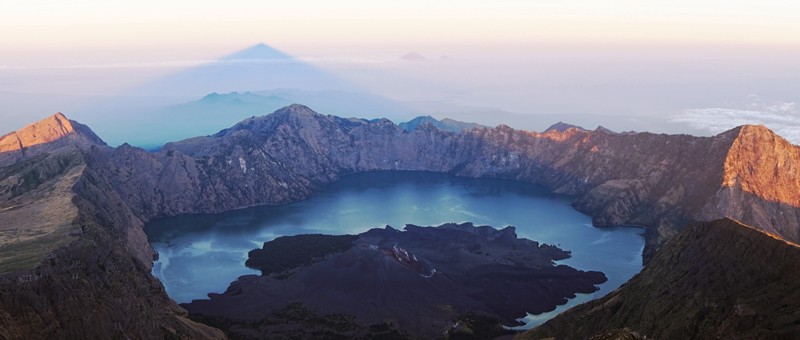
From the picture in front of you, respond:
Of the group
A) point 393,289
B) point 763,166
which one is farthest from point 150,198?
point 763,166

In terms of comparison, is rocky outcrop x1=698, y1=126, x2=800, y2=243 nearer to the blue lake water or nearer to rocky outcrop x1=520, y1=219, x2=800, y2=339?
the blue lake water

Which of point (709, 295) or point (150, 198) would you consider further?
point (150, 198)

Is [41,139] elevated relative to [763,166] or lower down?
elevated

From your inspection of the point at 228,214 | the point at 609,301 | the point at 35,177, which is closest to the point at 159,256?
the point at 35,177

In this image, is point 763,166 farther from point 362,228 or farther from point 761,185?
point 362,228

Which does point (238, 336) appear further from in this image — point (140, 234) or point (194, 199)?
point (194, 199)
